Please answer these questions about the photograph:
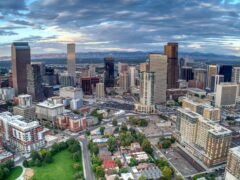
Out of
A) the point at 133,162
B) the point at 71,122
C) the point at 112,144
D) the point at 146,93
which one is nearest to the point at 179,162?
the point at 133,162

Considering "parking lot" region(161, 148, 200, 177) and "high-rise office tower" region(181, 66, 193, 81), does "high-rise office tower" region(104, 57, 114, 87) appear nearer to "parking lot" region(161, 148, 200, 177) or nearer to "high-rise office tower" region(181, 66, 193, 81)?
"high-rise office tower" region(181, 66, 193, 81)

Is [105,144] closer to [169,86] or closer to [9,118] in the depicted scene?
[9,118]

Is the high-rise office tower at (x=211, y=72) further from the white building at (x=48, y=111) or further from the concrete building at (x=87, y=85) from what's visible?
the white building at (x=48, y=111)

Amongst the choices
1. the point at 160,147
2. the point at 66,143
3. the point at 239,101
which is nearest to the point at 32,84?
the point at 66,143

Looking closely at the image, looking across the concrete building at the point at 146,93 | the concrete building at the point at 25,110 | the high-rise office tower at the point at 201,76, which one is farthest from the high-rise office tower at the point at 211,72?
the concrete building at the point at 25,110

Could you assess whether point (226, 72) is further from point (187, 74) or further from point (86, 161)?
point (86, 161)

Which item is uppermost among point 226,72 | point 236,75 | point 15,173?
point 226,72
